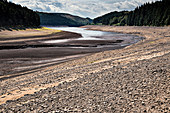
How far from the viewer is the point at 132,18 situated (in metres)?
136

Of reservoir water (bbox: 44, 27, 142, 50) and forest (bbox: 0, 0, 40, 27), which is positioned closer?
reservoir water (bbox: 44, 27, 142, 50)

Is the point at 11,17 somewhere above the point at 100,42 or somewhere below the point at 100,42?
above

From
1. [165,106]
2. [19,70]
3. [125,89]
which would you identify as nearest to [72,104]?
[125,89]

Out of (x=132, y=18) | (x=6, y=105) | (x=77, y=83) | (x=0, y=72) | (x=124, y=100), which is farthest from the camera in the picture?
(x=132, y=18)

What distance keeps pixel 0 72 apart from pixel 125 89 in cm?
1680

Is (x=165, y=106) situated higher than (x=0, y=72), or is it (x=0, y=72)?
(x=165, y=106)

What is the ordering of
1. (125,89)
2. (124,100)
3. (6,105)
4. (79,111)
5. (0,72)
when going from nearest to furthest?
(79,111), (124,100), (6,105), (125,89), (0,72)

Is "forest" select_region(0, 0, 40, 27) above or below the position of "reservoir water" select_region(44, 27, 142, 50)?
above

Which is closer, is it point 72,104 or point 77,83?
point 72,104

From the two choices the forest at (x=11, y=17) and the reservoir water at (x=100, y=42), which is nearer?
the reservoir water at (x=100, y=42)

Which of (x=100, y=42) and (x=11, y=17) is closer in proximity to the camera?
(x=100, y=42)

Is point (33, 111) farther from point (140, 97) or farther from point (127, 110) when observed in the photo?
point (140, 97)

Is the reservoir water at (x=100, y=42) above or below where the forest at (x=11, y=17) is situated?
below

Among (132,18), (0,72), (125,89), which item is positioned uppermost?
(132,18)
